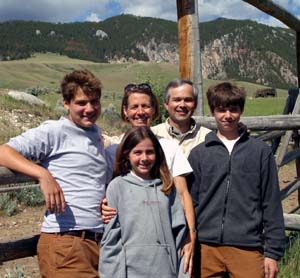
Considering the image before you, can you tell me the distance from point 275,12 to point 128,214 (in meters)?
3.13

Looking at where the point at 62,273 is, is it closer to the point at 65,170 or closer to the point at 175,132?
the point at 65,170

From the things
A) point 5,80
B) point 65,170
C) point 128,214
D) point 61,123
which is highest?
point 5,80

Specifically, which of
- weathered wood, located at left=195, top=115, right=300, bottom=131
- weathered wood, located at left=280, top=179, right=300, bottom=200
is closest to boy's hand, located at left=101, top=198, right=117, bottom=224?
weathered wood, located at left=195, top=115, right=300, bottom=131

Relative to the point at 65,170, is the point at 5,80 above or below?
above

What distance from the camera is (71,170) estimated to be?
2.62 metres

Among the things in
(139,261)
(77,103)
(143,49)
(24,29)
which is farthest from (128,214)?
(143,49)

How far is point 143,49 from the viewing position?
465ft

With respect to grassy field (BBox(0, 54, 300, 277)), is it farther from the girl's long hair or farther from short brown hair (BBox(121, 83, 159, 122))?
the girl's long hair

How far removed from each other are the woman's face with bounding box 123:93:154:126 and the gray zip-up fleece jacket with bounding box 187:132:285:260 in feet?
1.23

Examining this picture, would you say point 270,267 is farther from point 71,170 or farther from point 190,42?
point 190,42

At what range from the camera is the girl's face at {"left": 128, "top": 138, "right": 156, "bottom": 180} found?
2639 millimetres

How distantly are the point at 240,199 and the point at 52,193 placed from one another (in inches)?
38.8

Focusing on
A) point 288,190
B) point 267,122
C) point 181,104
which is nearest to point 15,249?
point 181,104

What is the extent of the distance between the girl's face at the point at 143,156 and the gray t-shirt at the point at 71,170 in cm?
17
